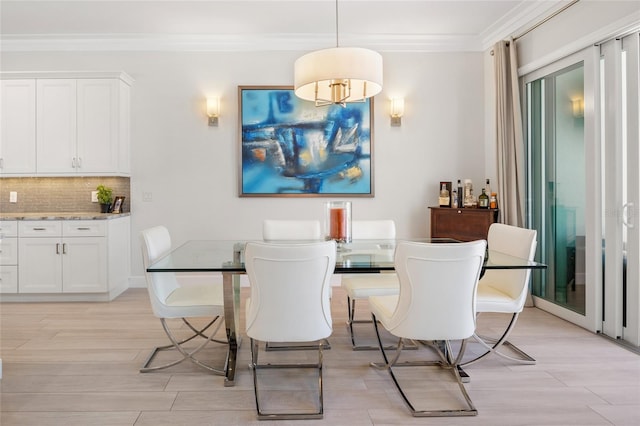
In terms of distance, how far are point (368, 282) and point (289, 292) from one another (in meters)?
1.22

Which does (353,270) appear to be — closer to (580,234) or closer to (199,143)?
(580,234)

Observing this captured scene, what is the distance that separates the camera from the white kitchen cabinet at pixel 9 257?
172 inches

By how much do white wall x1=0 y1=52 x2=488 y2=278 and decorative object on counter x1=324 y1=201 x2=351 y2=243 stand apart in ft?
6.48

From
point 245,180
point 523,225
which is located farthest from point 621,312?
point 245,180

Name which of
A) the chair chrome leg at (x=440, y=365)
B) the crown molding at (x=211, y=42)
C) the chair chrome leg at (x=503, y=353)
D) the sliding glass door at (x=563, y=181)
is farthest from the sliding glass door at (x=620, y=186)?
the crown molding at (x=211, y=42)

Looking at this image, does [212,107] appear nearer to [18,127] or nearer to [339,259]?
[18,127]

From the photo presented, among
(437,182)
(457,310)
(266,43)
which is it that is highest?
(266,43)

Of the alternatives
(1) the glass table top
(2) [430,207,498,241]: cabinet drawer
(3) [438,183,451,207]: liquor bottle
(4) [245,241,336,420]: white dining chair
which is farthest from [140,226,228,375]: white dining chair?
(3) [438,183,451,207]: liquor bottle

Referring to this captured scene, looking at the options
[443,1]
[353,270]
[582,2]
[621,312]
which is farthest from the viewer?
[443,1]

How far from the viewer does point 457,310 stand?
2256mm

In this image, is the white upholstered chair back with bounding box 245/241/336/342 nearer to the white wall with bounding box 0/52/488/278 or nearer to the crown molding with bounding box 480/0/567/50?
the white wall with bounding box 0/52/488/278

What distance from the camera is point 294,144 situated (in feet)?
16.1

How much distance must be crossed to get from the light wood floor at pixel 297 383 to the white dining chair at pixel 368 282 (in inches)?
7.7

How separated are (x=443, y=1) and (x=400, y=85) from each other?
1.11m
